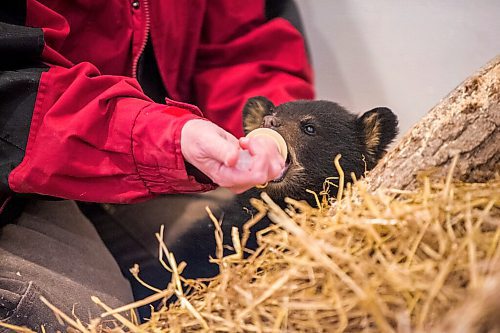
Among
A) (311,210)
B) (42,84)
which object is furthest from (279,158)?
(42,84)

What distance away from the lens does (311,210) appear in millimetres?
633

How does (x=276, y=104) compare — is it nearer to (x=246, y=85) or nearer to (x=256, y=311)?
(x=246, y=85)

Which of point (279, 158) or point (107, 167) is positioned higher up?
point (279, 158)

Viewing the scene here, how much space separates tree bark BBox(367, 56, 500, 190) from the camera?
62cm

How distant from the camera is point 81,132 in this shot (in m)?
0.78

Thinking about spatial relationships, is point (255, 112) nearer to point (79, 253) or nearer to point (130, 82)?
point (130, 82)

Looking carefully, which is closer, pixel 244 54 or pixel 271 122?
pixel 271 122

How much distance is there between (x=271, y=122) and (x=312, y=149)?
0.25 ft

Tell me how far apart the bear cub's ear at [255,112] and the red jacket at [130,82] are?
0.13 ft

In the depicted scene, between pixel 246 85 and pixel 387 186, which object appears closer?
pixel 387 186

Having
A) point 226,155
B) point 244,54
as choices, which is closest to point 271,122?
point 226,155

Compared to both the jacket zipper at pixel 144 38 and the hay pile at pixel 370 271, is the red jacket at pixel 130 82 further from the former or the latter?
the hay pile at pixel 370 271

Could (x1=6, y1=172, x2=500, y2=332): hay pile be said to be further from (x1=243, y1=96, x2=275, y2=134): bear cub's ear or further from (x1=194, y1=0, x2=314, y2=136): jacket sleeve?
(x1=194, y1=0, x2=314, y2=136): jacket sleeve

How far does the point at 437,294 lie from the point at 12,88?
25.2 inches
